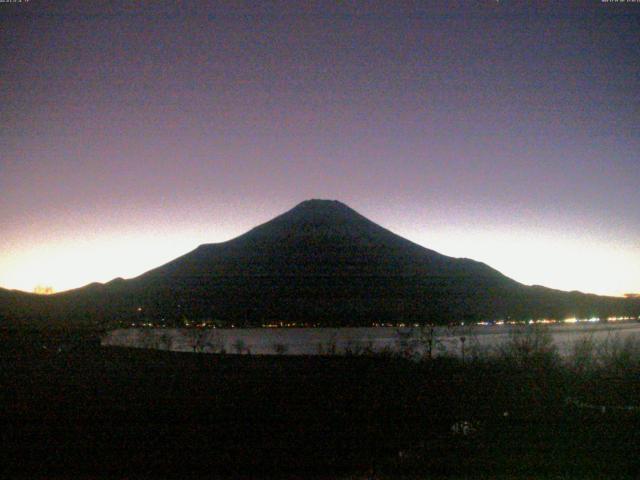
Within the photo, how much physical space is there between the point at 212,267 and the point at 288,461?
288 ft

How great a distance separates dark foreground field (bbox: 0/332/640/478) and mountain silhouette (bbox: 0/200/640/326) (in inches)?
1601

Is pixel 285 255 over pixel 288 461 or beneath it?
over

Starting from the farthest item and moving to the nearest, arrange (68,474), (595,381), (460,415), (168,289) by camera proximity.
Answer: (168,289) < (595,381) < (460,415) < (68,474)

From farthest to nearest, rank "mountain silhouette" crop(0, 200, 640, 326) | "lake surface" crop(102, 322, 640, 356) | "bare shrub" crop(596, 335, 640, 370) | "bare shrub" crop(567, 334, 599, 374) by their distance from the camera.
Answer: "mountain silhouette" crop(0, 200, 640, 326) < "lake surface" crop(102, 322, 640, 356) < "bare shrub" crop(596, 335, 640, 370) < "bare shrub" crop(567, 334, 599, 374)

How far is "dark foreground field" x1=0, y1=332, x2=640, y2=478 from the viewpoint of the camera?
10641 millimetres

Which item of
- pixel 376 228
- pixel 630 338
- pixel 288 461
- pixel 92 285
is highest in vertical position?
pixel 376 228

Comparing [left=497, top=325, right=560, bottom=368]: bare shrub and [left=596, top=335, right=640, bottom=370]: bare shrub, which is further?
[left=596, top=335, right=640, bottom=370]: bare shrub

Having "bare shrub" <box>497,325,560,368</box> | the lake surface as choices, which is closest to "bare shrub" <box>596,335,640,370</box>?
"bare shrub" <box>497,325,560,368</box>

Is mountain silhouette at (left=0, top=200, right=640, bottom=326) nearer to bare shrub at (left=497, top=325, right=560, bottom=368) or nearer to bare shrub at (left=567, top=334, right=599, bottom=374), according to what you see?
bare shrub at (left=497, top=325, right=560, bottom=368)

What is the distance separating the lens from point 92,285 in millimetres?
101688

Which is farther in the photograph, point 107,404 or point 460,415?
point 107,404

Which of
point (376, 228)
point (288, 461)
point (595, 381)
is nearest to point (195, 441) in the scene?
point (288, 461)

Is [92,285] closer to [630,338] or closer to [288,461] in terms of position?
[630,338]

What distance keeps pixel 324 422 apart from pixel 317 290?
242 ft
